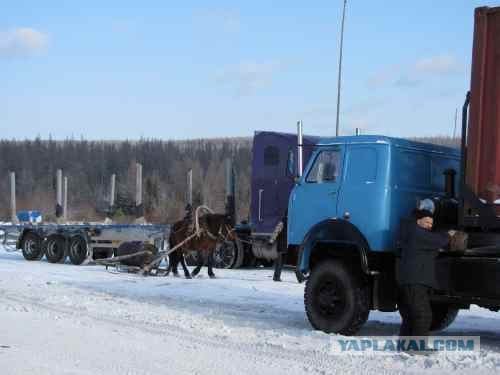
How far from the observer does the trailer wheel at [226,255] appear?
25078 millimetres

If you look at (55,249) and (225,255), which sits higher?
(225,255)

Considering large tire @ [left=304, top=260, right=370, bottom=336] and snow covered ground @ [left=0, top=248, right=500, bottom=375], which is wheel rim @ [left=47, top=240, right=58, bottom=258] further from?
large tire @ [left=304, top=260, right=370, bottom=336]

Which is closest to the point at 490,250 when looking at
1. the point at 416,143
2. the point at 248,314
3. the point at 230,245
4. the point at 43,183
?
the point at 416,143

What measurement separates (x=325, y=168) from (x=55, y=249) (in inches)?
694

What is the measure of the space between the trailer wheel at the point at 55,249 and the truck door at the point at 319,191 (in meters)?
16.6

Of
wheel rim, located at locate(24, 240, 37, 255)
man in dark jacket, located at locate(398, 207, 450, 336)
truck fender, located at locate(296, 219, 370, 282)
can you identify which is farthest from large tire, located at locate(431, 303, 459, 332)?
wheel rim, located at locate(24, 240, 37, 255)

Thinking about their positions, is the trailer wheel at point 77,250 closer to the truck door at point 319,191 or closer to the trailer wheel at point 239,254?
the trailer wheel at point 239,254

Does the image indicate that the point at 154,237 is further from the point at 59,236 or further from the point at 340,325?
the point at 340,325

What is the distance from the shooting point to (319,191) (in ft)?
38.4

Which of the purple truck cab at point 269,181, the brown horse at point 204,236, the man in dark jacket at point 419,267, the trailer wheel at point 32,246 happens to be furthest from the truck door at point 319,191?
the trailer wheel at point 32,246

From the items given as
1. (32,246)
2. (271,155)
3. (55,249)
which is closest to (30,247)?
(32,246)

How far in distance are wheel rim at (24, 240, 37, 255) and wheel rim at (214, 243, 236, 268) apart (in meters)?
7.12

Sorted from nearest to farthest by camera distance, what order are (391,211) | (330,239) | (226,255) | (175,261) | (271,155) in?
(391,211) → (330,239) → (175,261) → (271,155) → (226,255)

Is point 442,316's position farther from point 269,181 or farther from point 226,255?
point 226,255
